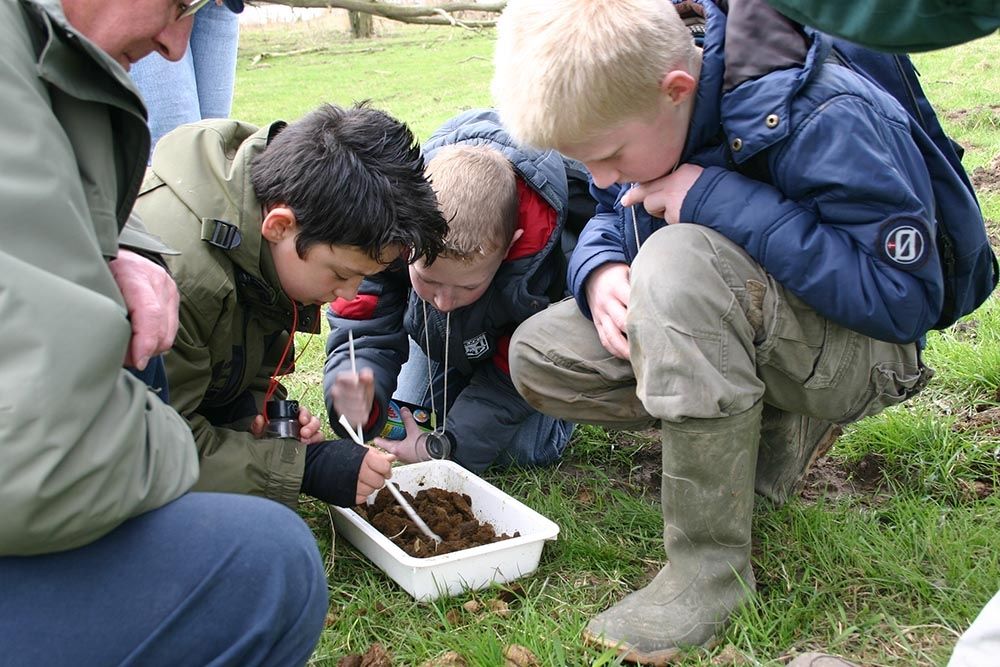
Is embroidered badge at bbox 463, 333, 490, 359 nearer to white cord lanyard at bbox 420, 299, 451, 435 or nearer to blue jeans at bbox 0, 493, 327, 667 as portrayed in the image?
white cord lanyard at bbox 420, 299, 451, 435

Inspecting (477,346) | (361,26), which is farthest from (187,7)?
(361,26)

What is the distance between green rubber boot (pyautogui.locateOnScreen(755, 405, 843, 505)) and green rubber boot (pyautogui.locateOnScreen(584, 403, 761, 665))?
0.45 m

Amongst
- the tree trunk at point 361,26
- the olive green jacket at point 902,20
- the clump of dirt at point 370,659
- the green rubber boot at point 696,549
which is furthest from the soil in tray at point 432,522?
the tree trunk at point 361,26

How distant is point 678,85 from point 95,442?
1.51m

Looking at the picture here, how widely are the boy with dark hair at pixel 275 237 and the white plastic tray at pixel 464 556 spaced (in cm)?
14

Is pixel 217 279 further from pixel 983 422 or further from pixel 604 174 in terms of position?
pixel 983 422

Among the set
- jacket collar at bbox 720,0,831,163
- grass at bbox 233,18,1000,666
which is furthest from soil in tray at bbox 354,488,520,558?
Result: jacket collar at bbox 720,0,831,163

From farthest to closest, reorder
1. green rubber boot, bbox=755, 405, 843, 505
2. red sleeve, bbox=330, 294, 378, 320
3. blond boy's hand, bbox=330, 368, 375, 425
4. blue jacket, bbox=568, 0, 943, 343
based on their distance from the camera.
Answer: red sleeve, bbox=330, 294, 378, 320 → blond boy's hand, bbox=330, 368, 375, 425 → green rubber boot, bbox=755, 405, 843, 505 → blue jacket, bbox=568, 0, 943, 343

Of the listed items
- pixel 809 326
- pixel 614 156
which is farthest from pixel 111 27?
pixel 809 326

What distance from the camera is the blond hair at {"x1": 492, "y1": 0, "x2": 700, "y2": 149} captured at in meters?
2.37

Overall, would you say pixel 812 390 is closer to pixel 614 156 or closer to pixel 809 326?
pixel 809 326

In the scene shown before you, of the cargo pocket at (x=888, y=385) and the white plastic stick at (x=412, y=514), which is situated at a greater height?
the cargo pocket at (x=888, y=385)

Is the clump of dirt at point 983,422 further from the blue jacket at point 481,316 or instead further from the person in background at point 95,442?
the person in background at point 95,442

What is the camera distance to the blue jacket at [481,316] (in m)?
3.28
